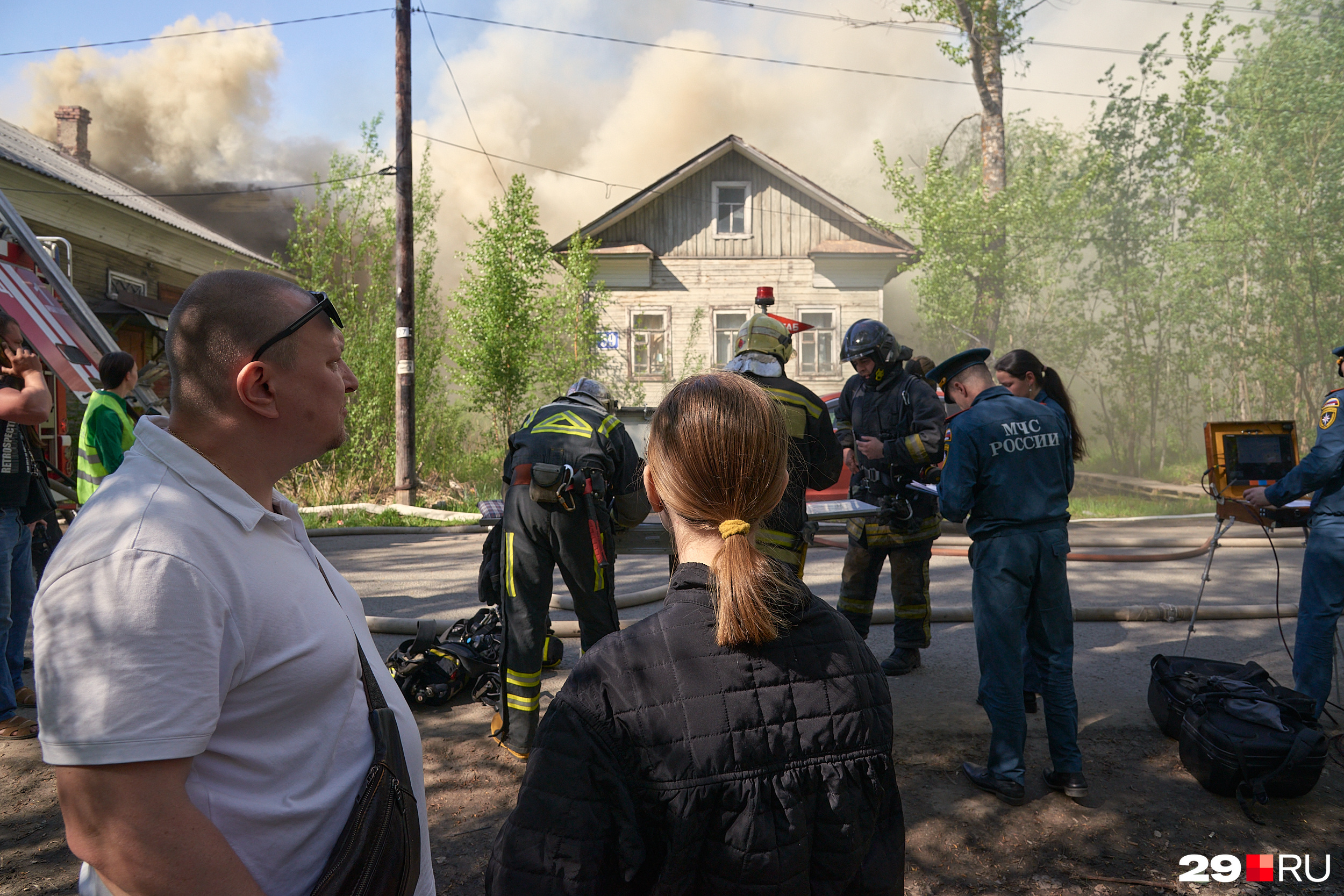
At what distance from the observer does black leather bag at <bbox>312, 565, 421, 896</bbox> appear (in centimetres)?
128

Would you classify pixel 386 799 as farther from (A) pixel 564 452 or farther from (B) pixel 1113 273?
(B) pixel 1113 273

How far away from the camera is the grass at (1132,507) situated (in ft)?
43.7

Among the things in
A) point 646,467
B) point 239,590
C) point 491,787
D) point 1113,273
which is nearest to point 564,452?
point 491,787

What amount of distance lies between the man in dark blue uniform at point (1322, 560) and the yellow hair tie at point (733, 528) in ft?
13.7

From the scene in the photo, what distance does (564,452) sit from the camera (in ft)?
13.3

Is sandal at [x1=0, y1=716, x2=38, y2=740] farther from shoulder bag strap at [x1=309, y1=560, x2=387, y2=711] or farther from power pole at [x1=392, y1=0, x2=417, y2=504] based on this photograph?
power pole at [x1=392, y1=0, x2=417, y2=504]

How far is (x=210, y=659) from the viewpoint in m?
1.13

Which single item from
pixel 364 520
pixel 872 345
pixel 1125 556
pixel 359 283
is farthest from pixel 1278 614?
pixel 359 283

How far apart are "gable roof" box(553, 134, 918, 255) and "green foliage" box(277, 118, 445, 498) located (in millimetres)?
6813

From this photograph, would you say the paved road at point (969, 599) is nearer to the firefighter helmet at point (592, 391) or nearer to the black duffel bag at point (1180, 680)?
the black duffel bag at point (1180, 680)

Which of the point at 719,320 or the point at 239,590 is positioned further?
the point at 719,320

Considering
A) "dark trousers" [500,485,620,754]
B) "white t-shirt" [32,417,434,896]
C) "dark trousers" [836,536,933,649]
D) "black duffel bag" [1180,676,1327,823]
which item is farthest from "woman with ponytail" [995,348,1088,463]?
"white t-shirt" [32,417,434,896]

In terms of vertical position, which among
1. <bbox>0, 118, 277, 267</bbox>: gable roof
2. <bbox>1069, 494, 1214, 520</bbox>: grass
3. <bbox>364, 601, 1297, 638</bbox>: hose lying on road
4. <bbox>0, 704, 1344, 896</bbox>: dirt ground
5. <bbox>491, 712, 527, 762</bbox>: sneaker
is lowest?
<bbox>1069, 494, 1214, 520</bbox>: grass

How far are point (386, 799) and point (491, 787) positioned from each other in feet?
8.42
